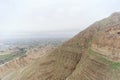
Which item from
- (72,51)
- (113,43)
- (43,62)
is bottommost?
(43,62)

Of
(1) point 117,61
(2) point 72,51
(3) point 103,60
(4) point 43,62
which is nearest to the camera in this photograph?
(1) point 117,61

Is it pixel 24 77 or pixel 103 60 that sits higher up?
pixel 103 60

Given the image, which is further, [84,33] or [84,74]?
[84,33]

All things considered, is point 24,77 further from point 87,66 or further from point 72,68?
point 87,66

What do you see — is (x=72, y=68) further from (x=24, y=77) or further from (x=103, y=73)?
(x=24, y=77)

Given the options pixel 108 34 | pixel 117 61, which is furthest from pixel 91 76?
pixel 108 34

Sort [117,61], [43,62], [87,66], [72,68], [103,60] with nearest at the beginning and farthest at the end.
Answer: [117,61], [103,60], [87,66], [72,68], [43,62]
